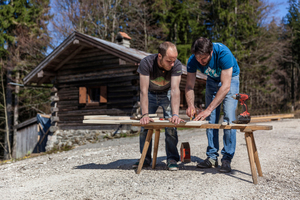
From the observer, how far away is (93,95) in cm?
1159

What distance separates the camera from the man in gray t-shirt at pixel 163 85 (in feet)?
10.7

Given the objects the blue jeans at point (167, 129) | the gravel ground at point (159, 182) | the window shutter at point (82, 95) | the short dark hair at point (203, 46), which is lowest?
the gravel ground at point (159, 182)

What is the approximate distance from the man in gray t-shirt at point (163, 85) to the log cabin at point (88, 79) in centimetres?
568

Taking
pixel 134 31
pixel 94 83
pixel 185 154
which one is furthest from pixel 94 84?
pixel 134 31

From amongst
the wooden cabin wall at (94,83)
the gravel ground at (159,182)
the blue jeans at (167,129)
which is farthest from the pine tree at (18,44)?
the blue jeans at (167,129)

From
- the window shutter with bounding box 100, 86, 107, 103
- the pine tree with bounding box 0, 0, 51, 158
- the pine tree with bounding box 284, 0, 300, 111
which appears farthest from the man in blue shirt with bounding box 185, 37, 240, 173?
the pine tree with bounding box 284, 0, 300, 111

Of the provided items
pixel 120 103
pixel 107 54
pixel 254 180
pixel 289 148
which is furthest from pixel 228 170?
pixel 107 54

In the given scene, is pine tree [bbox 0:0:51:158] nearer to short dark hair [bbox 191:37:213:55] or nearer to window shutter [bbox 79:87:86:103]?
window shutter [bbox 79:87:86:103]

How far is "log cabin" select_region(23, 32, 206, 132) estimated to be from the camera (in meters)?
10.1

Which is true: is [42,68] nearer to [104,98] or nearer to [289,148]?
[104,98]

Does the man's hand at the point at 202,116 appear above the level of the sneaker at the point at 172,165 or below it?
above

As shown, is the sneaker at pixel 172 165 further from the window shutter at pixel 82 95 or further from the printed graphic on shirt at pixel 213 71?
the window shutter at pixel 82 95

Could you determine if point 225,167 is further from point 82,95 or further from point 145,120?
point 82,95

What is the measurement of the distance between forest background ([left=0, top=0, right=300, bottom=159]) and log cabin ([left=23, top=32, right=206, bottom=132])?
528 centimetres
